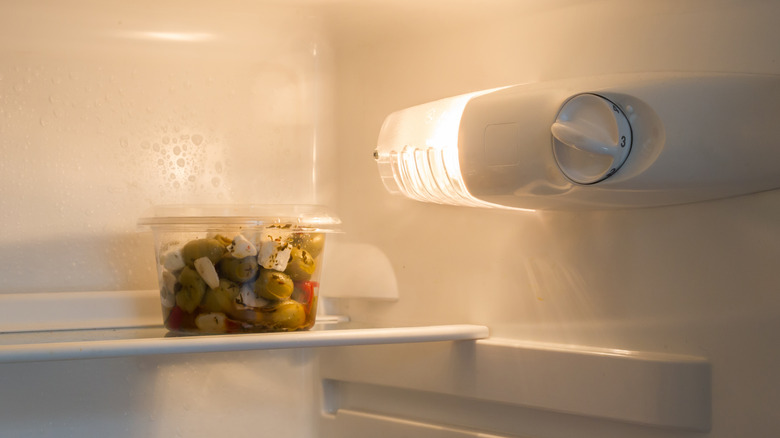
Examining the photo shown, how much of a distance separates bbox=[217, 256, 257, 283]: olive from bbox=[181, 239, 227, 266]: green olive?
11 mm

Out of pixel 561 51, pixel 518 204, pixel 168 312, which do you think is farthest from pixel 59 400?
pixel 561 51

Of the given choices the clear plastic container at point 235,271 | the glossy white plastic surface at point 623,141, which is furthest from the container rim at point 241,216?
the glossy white plastic surface at point 623,141

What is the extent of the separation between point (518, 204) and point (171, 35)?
619 millimetres

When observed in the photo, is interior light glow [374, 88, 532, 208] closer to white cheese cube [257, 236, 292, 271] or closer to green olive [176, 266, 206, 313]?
white cheese cube [257, 236, 292, 271]

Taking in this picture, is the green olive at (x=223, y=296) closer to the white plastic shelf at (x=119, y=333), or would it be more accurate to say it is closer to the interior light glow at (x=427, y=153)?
the white plastic shelf at (x=119, y=333)

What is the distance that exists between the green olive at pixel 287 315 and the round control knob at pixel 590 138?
1.27 ft

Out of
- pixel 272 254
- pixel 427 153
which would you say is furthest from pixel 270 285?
pixel 427 153

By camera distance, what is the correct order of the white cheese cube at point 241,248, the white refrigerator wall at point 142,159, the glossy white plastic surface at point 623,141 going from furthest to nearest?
the white refrigerator wall at point 142,159 < the white cheese cube at point 241,248 < the glossy white plastic surface at point 623,141

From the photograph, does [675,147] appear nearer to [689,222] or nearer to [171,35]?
[689,222]

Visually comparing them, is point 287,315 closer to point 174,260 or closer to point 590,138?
point 174,260

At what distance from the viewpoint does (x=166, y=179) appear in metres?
1.15

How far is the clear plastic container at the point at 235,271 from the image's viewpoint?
928mm

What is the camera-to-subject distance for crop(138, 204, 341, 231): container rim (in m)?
0.95

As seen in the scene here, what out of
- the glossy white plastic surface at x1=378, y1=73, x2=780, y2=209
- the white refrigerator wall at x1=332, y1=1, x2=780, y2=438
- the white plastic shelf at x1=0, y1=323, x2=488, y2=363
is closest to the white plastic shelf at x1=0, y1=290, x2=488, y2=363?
the white plastic shelf at x1=0, y1=323, x2=488, y2=363
